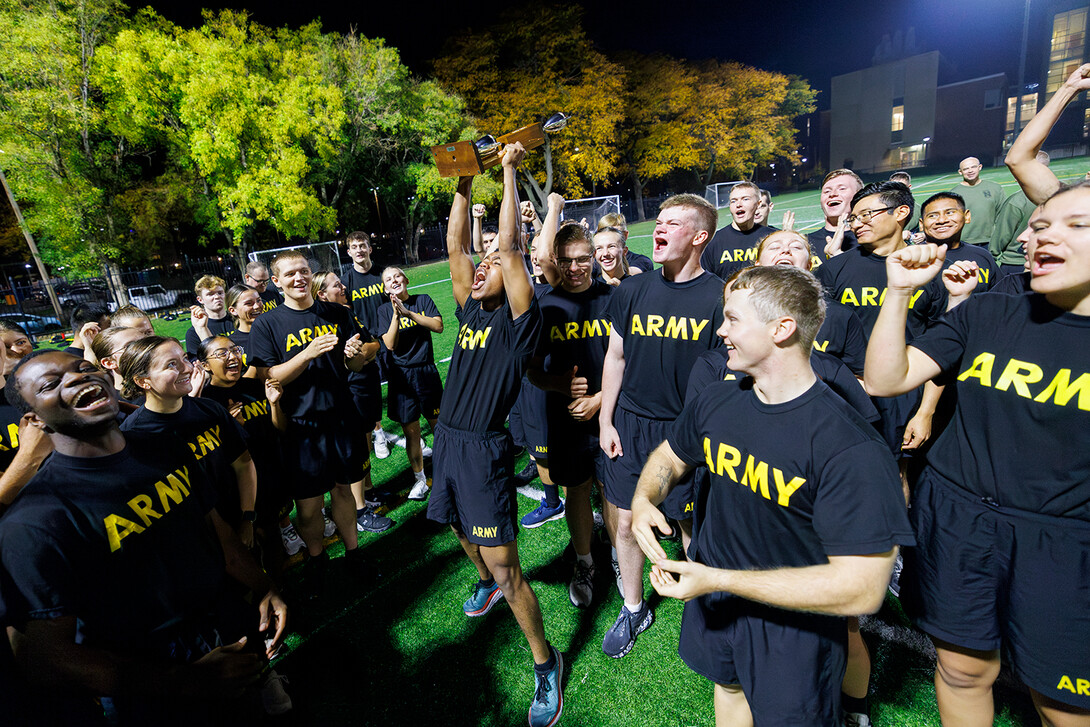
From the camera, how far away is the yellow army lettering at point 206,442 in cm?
264

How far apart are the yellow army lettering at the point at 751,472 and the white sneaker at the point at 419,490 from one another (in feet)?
13.0

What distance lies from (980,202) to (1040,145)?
21.3 ft

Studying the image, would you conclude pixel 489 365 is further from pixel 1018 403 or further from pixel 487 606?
pixel 1018 403

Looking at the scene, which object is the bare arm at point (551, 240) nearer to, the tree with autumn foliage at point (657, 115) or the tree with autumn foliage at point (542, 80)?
the tree with autumn foliage at point (542, 80)

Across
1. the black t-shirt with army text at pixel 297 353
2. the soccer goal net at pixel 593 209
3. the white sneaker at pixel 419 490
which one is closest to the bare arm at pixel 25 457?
the black t-shirt with army text at pixel 297 353

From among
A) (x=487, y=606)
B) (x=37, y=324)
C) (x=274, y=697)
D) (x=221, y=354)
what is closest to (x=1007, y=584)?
(x=487, y=606)

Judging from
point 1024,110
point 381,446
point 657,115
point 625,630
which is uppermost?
point 657,115

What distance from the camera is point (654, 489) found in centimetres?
208

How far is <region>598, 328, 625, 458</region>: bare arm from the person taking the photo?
10.9 ft

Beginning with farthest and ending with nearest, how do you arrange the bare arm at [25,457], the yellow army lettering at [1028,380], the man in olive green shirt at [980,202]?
the man in olive green shirt at [980,202]
the bare arm at [25,457]
the yellow army lettering at [1028,380]

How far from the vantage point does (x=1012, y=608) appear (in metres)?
1.90

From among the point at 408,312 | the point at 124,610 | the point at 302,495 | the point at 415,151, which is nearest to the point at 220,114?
the point at 415,151

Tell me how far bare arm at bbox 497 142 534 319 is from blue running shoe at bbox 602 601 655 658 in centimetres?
219

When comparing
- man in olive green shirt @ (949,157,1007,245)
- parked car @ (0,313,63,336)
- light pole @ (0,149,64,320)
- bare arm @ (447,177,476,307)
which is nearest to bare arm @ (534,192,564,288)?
bare arm @ (447,177,476,307)
